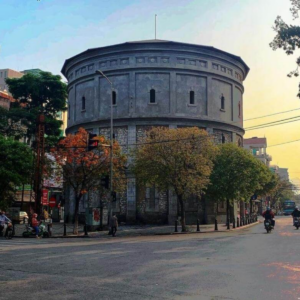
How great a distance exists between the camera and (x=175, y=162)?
1088 inches

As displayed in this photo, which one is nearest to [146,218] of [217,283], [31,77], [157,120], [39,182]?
[157,120]

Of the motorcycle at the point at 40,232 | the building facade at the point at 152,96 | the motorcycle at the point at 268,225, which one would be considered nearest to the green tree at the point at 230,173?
the building facade at the point at 152,96

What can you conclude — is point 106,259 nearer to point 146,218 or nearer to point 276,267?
point 276,267

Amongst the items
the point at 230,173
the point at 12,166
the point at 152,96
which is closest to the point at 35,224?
the point at 12,166

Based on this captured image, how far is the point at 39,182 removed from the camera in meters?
27.9

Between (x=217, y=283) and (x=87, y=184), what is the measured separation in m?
20.5

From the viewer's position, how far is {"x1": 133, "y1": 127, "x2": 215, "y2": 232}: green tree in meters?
27.5

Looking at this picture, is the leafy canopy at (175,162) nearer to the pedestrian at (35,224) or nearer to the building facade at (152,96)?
the pedestrian at (35,224)

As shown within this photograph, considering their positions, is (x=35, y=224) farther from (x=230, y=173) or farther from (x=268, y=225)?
(x=230, y=173)

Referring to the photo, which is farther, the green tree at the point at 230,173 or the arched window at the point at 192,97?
the arched window at the point at 192,97

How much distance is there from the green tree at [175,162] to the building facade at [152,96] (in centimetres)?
818

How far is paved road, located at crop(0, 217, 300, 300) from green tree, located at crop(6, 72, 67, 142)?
1140 inches

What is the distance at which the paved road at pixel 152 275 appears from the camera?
7.74 m

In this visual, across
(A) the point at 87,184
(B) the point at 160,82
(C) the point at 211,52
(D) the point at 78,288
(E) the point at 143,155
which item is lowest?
(D) the point at 78,288
